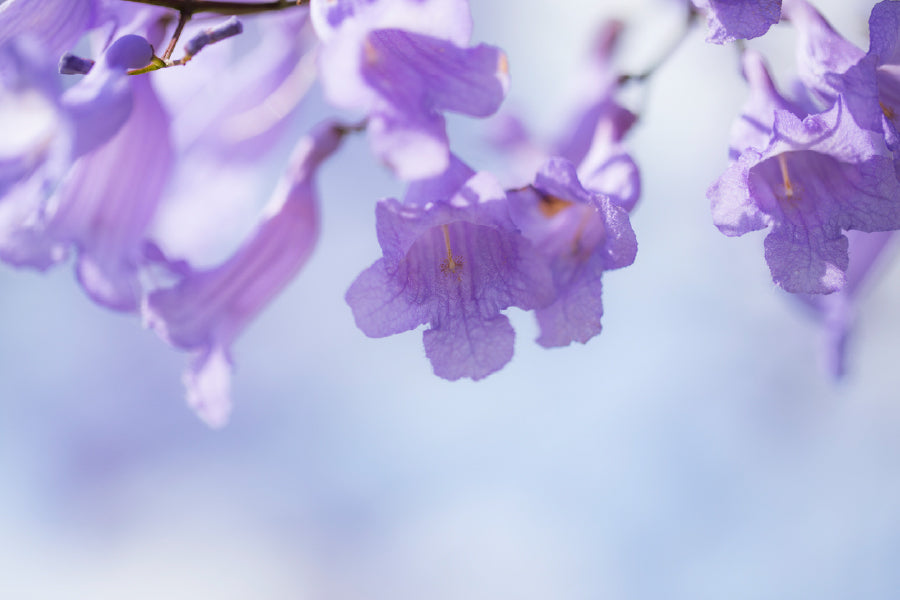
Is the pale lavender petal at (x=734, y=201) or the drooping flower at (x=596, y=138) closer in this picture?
the pale lavender petal at (x=734, y=201)

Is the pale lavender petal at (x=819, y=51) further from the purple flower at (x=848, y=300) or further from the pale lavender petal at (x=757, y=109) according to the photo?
the purple flower at (x=848, y=300)

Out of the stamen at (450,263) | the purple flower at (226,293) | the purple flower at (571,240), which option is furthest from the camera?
the purple flower at (226,293)

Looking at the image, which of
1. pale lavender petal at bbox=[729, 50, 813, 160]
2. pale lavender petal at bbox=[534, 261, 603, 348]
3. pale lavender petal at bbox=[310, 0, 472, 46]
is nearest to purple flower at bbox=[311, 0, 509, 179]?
pale lavender petal at bbox=[310, 0, 472, 46]

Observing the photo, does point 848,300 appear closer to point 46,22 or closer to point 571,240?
point 571,240

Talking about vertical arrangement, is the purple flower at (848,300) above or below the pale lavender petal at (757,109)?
below

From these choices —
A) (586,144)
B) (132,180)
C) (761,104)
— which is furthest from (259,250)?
(761,104)

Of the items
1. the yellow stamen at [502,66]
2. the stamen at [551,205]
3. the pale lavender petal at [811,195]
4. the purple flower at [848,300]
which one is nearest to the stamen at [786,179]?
the pale lavender petal at [811,195]

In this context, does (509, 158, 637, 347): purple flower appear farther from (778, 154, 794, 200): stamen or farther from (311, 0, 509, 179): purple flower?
(778, 154, 794, 200): stamen

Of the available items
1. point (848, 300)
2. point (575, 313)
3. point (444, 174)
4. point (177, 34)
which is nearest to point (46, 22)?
point (177, 34)
